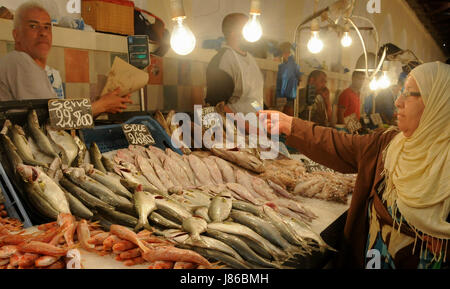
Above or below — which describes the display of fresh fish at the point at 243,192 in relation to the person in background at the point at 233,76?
below

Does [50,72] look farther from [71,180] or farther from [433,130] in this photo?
[433,130]

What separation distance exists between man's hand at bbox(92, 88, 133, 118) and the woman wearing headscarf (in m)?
1.74

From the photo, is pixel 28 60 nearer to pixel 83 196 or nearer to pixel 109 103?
pixel 109 103

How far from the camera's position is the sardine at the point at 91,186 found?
1.87 m

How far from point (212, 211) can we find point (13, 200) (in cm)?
101

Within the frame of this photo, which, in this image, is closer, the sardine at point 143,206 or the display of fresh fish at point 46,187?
the sardine at point 143,206

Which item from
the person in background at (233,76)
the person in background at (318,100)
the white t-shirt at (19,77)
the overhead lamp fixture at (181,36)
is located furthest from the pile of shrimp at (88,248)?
the person in background at (318,100)

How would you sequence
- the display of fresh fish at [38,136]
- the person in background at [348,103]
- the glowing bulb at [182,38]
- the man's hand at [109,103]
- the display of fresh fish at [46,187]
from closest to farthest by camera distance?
the display of fresh fish at [46,187], the display of fresh fish at [38,136], the man's hand at [109,103], the glowing bulb at [182,38], the person in background at [348,103]

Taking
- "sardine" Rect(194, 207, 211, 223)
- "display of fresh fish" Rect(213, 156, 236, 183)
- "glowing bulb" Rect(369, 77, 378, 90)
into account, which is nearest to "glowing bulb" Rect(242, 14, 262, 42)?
"display of fresh fish" Rect(213, 156, 236, 183)

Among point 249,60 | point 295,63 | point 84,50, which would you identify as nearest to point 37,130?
point 84,50

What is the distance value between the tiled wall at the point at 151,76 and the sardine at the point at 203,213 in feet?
6.01

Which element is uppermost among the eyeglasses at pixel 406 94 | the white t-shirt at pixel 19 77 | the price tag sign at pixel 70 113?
the white t-shirt at pixel 19 77

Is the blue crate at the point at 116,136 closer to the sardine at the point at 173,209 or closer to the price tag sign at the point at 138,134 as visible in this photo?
the price tag sign at the point at 138,134
